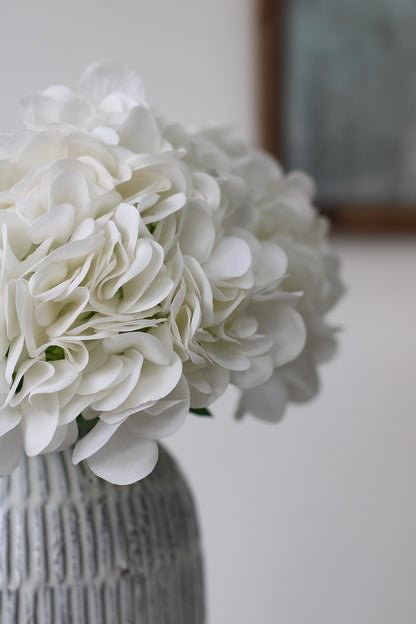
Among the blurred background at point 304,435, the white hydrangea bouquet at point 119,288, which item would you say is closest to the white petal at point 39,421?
the white hydrangea bouquet at point 119,288

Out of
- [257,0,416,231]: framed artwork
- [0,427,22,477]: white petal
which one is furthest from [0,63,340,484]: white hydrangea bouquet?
[257,0,416,231]: framed artwork

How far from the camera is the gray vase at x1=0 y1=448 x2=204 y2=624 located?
50 cm

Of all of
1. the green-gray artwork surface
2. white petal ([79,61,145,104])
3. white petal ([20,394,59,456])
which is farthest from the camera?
the green-gray artwork surface

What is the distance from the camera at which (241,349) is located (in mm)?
468

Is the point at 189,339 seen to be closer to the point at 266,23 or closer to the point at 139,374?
the point at 139,374

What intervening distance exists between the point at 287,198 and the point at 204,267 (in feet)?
0.59

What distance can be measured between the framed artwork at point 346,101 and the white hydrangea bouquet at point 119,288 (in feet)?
1.91

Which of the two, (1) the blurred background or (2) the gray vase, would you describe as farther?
(1) the blurred background

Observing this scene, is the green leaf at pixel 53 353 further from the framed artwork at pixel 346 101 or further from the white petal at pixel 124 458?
the framed artwork at pixel 346 101

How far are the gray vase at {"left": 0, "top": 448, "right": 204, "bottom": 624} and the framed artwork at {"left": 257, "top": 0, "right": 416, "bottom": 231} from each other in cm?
63

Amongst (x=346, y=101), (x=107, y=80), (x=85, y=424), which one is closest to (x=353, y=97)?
(x=346, y=101)

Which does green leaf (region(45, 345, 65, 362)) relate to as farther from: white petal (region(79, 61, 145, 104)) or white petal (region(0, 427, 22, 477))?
white petal (region(79, 61, 145, 104))

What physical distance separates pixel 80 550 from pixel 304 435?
0.63 meters

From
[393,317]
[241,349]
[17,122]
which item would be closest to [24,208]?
[241,349]
